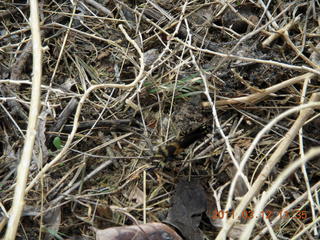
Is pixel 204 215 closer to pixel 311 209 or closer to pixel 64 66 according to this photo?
pixel 311 209

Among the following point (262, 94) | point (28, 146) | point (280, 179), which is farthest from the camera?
point (262, 94)

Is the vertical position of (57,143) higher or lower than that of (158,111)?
lower

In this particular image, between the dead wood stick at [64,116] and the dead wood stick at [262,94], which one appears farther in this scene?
the dead wood stick at [64,116]

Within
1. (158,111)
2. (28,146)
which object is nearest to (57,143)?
(158,111)

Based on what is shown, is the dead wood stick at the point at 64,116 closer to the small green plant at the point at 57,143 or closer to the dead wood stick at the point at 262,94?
the small green plant at the point at 57,143

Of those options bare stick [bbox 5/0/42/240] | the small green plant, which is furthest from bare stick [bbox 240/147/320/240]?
the small green plant

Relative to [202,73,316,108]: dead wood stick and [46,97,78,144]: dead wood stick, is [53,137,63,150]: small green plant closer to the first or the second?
[46,97,78,144]: dead wood stick

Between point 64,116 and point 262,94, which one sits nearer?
point 262,94

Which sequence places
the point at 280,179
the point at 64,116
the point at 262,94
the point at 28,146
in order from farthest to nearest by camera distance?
the point at 64,116 < the point at 262,94 < the point at 28,146 < the point at 280,179

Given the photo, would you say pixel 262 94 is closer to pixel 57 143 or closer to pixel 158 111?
pixel 158 111

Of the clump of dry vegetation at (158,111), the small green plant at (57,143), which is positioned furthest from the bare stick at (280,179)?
the small green plant at (57,143)
